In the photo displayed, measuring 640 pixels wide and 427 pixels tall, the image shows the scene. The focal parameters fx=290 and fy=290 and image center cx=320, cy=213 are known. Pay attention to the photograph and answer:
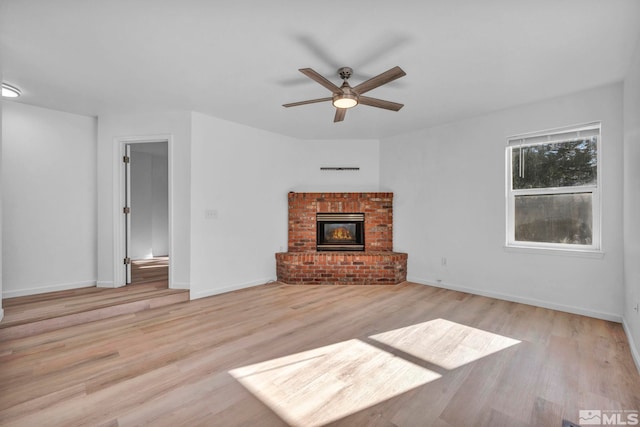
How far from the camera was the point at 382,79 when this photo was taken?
235 centimetres

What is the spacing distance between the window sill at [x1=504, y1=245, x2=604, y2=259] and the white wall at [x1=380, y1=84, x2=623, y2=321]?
0.14 feet

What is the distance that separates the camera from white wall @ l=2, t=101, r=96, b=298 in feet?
11.8

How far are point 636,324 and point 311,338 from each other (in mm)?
2626

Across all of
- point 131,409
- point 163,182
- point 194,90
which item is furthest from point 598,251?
point 163,182

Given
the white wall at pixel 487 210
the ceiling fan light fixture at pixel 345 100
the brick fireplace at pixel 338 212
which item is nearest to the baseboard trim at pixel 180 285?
the brick fireplace at pixel 338 212

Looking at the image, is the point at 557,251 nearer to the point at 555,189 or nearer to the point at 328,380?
the point at 555,189

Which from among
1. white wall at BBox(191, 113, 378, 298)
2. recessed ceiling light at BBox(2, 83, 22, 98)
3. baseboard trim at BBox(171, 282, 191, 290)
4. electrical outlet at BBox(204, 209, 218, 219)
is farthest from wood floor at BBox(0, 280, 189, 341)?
recessed ceiling light at BBox(2, 83, 22, 98)

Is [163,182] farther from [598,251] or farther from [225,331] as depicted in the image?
[598,251]

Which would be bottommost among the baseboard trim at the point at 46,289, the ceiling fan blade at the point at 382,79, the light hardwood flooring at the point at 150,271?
the light hardwood flooring at the point at 150,271

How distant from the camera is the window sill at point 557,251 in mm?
3146

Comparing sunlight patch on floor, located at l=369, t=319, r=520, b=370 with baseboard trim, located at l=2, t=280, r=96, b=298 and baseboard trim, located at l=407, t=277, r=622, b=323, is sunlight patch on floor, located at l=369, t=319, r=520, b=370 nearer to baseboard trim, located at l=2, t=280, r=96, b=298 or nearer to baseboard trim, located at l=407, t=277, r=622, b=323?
baseboard trim, located at l=407, t=277, r=622, b=323

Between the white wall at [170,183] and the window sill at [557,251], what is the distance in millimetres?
4290

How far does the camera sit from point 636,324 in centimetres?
230

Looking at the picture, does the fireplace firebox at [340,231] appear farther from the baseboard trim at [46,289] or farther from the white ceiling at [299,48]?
the baseboard trim at [46,289]
